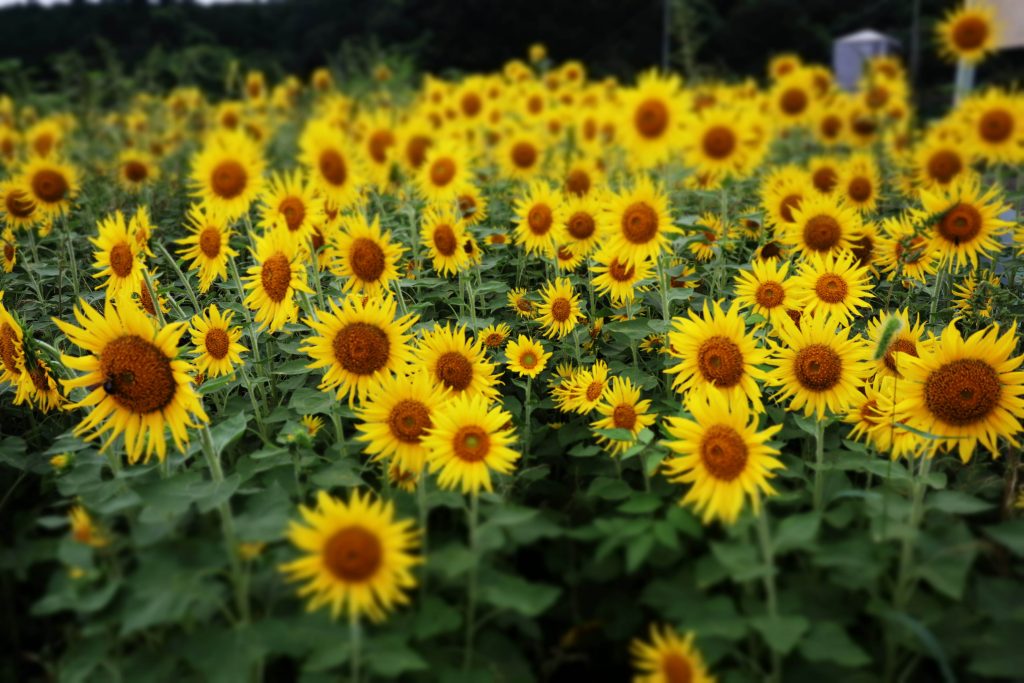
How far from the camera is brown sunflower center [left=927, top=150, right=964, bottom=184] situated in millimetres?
4695

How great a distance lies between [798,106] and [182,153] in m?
6.16

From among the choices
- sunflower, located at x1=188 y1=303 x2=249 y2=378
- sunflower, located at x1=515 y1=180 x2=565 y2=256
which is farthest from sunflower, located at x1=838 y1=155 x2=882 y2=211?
sunflower, located at x1=188 y1=303 x2=249 y2=378

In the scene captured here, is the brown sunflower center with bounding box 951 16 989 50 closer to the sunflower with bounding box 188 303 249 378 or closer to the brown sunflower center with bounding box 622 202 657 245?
the brown sunflower center with bounding box 622 202 657 245

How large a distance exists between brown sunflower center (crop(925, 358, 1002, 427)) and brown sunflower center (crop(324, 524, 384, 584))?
1.50m

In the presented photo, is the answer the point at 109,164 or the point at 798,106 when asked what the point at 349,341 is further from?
the point at 798,106

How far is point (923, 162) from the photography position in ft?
15.6

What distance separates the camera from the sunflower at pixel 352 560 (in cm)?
157

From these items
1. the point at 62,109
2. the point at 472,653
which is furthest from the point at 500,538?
the point at 62,109

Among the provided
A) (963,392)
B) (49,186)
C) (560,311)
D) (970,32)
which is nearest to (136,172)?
(49,186)

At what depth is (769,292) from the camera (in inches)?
102

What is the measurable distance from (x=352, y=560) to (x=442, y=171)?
3.23 m

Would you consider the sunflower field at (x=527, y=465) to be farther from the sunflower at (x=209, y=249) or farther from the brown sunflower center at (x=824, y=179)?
the brown sunflower center at (x=824, y=179)

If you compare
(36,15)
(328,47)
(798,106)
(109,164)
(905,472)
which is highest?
(36,15)

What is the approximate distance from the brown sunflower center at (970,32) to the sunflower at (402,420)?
6.33 m
